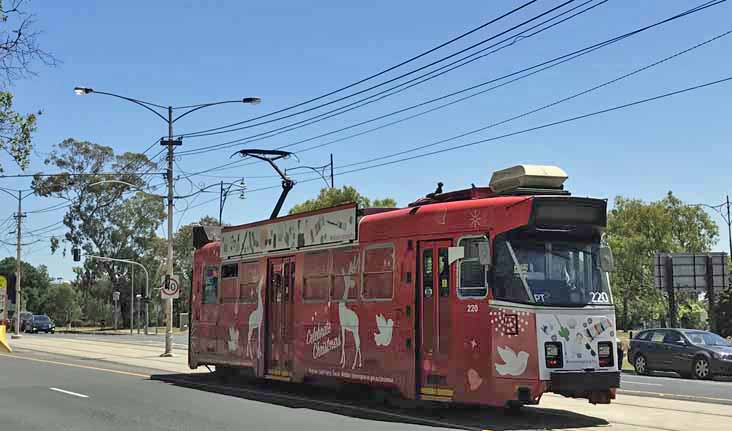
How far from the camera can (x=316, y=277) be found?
15180 millimetres

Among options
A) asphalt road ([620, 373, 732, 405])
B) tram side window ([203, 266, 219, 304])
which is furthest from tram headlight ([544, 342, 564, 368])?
tram side window ([203, 266, 219, 304])

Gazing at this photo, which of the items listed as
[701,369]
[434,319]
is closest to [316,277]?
[434,319]

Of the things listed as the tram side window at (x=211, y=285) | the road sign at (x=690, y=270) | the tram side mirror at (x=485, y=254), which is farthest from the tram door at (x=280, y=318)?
the road sign at (x=690, y=270)

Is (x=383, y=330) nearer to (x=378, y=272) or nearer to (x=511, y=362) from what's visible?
(x=378, y=272)

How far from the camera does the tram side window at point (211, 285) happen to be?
749 inches

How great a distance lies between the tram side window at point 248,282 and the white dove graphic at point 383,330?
4.46 meters

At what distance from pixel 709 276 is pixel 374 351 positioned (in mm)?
24206

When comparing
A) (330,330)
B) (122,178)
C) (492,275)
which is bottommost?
(330,330)

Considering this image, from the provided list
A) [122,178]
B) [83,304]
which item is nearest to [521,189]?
[122,178]

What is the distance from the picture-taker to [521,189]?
12508 mm

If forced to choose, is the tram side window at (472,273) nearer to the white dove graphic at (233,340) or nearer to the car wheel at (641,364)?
the white dove graphic at (233,340)

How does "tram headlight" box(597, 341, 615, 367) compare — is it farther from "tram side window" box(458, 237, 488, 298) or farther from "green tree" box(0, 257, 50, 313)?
"green tree" box(0, 257, 50, 313)

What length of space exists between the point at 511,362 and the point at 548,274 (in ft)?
4.36

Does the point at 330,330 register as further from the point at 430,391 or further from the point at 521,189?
the point at 521,189
